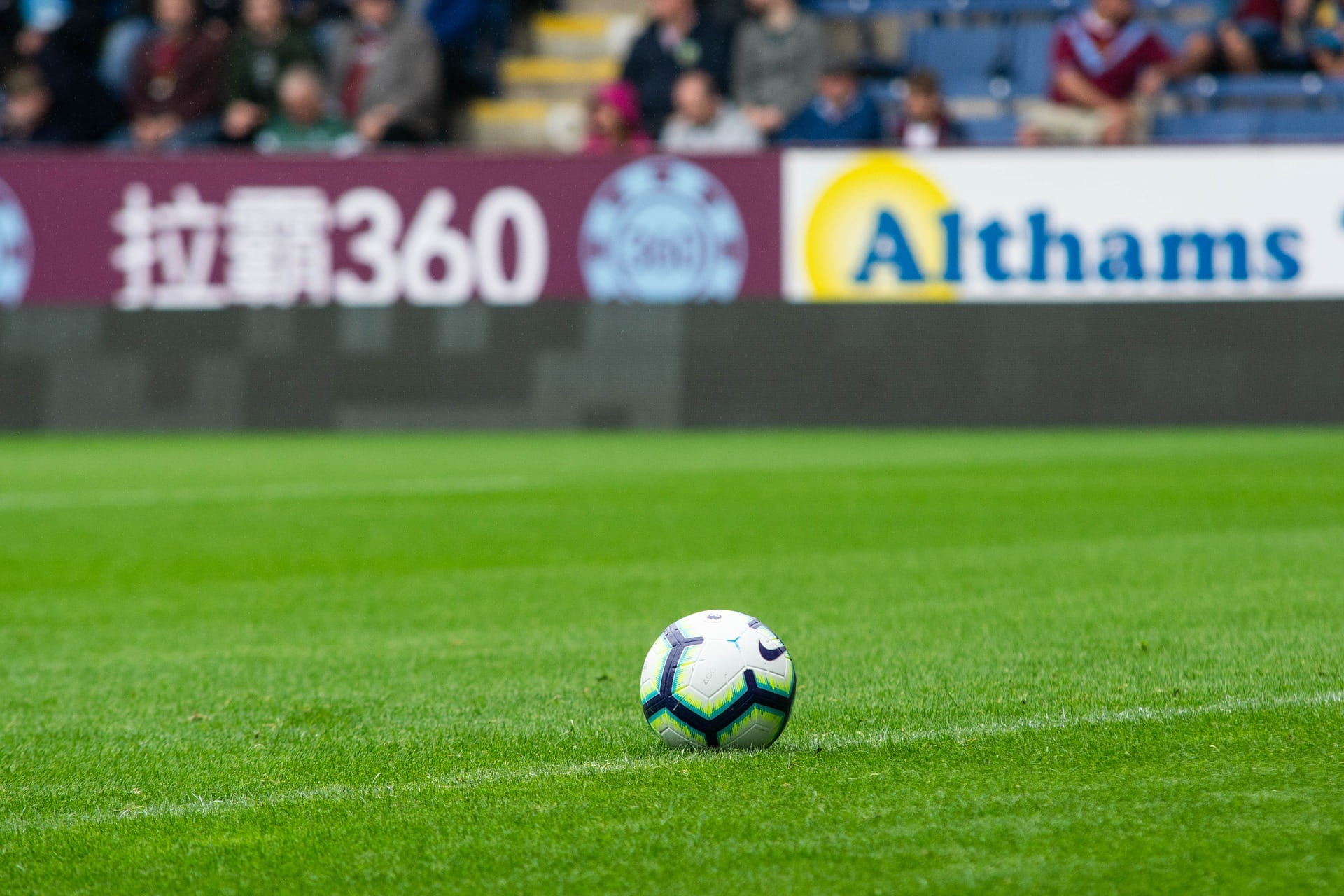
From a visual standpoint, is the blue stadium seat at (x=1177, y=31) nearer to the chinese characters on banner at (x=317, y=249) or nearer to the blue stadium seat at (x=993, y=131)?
the blue stadium seat at (x=993, y=131)

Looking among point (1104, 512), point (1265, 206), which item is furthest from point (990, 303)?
point (1104, 512)

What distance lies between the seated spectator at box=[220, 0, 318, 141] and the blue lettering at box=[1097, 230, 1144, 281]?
8.45 metres

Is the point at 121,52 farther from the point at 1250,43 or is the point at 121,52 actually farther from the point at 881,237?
the point at 1250,43

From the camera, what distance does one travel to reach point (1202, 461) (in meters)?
11.7

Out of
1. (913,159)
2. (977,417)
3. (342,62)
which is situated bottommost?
(977,417)

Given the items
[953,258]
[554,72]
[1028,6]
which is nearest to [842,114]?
[953,258]

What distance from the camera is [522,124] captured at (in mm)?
19484

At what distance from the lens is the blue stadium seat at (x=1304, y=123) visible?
16688mm

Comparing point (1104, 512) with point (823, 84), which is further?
point (823, 84)

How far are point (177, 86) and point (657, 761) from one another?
52.6 feet

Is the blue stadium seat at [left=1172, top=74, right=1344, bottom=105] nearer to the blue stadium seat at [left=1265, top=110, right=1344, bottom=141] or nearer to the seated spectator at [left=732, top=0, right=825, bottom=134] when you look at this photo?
the blue stadium seat at [left=1265, top=110, right=1344, bottom=141]

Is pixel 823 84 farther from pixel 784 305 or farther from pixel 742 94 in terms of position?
pixel 784 305

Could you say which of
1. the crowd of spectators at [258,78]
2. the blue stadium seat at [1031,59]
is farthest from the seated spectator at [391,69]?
the blue stadium seat at [1031,59]

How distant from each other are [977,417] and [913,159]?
222cm
